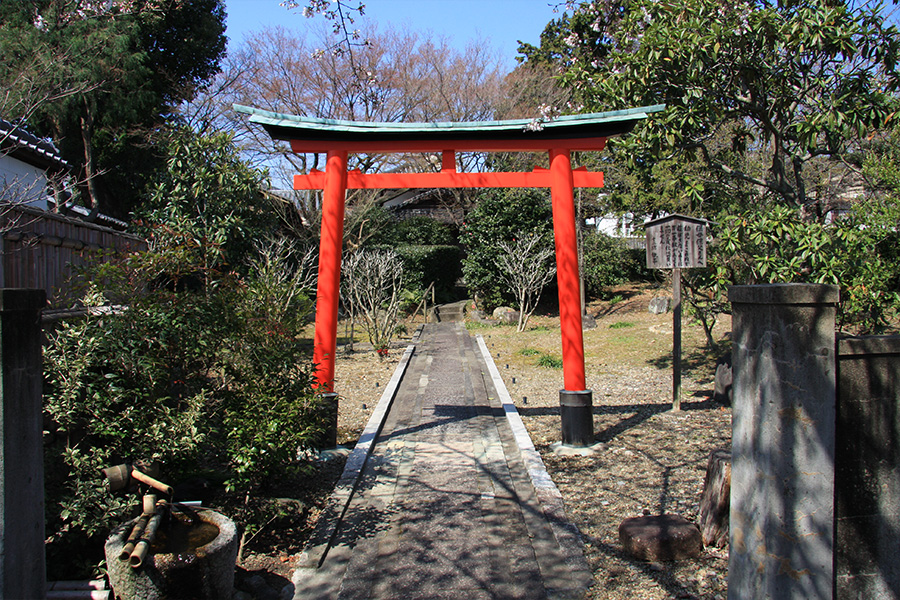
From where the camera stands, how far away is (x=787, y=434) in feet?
8.68

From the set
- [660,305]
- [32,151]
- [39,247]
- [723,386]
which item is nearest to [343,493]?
[39,247]

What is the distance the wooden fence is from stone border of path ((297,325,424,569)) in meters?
2.72

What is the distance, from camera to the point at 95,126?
15828 mm

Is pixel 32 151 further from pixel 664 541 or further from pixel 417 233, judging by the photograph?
pixel 417 233

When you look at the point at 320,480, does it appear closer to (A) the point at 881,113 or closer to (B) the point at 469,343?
(A) the point at 881,113

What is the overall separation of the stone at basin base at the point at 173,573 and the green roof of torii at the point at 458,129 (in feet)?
14.6

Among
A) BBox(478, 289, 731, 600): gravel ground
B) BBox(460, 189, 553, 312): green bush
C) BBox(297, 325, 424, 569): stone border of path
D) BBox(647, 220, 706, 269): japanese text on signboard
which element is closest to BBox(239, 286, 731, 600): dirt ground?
BBox(478, 289, 731, 600): gravel ground

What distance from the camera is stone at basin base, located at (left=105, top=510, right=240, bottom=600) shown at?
307 centimetres

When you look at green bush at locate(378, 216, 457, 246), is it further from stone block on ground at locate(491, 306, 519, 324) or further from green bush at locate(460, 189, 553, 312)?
stone block on ground at locate(491, 306, 519, 324)

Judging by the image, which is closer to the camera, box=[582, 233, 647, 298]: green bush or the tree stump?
the tree stump

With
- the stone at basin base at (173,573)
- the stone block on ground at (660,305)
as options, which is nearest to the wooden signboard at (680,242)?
the stone at basin base at (173,573)

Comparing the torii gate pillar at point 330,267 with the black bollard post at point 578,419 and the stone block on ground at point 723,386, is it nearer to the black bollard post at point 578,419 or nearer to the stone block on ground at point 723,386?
the black bollard post at point 578,419

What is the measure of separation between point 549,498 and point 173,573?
3.03 metres

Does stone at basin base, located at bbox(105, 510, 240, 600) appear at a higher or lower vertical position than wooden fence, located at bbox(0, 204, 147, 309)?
lower
